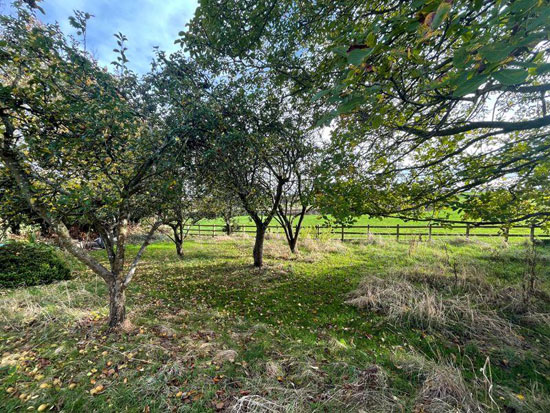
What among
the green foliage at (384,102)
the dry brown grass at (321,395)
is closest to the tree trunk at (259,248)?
the green foliage at (384,102)

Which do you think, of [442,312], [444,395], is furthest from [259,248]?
[444,395]

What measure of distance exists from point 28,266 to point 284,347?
8.19m

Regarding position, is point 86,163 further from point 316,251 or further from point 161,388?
point 316,251

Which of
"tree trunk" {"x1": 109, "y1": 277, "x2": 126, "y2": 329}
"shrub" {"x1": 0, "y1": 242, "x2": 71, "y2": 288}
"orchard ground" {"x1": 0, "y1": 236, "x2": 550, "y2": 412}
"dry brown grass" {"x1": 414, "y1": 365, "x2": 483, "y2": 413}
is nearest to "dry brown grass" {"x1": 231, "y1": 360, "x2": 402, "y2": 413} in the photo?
"orchard ground" {"x1": 0, "y1": 236, "x2": 550, "y2": 412}

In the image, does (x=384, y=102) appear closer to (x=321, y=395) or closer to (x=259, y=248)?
(x=321, y=395)

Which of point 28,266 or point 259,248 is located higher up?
point 259,248

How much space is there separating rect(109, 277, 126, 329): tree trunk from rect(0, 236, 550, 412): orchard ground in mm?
224

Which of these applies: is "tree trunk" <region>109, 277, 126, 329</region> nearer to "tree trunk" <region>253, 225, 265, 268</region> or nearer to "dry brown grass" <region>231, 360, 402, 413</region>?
"dry brown grass" <region>231, 360, 402, 413</region>

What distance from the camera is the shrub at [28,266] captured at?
5809mm

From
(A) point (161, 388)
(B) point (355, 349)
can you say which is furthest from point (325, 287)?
(A) point (161, 388)

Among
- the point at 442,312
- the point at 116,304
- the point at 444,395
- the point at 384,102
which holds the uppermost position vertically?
the point at 384,102

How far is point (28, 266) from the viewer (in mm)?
6125

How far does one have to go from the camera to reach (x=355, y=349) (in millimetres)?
3535

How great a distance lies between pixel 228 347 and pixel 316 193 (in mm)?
3354
